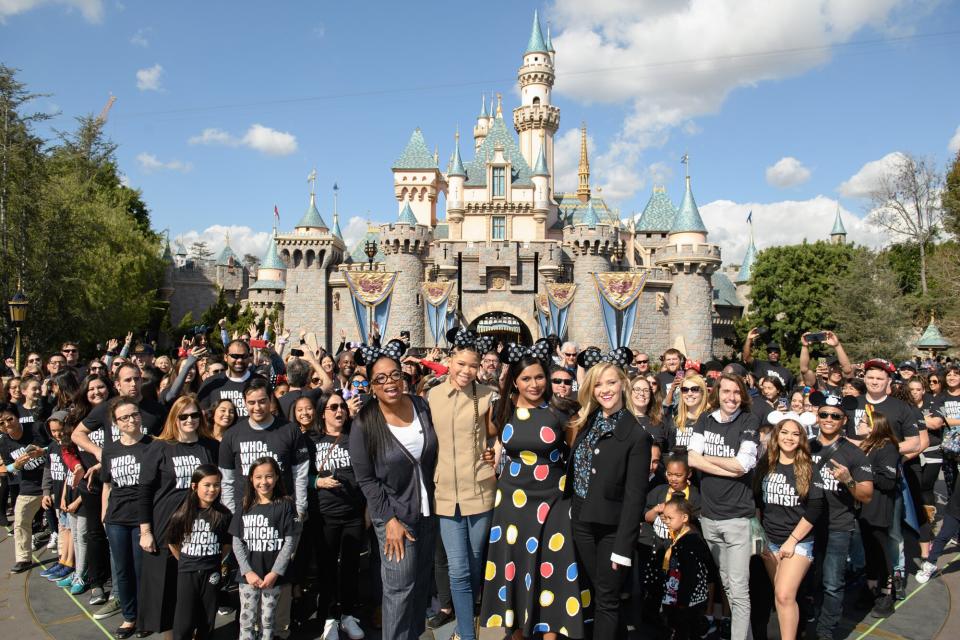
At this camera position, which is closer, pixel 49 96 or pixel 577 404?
pixel 577 404

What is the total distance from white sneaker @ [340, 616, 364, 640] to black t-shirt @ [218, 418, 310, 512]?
3.17ft

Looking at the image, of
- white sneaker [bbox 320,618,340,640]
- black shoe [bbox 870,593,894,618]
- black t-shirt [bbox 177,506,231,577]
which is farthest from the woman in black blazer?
black shoe [bbox 870,593,894,618]

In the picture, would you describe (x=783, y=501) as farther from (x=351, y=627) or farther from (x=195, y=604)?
(x=195, y=604)

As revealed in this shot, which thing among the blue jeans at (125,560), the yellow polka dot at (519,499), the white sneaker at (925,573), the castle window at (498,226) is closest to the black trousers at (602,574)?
the yellow polka dot at (519,499)

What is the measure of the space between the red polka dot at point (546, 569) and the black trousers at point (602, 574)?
20 cm

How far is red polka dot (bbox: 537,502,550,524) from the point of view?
3.79 metres

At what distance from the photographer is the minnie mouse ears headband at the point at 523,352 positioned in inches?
165

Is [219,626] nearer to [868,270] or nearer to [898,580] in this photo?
[898,580]

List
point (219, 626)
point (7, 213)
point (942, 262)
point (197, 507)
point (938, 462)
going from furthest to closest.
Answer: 1. point (942, 262)
2. point (7, 213)
3. point (938, 462)
4. point (219, 626)
5. point (197, 507)

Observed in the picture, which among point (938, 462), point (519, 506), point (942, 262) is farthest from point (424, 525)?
point (942, 262)

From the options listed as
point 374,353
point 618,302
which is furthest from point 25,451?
point 618,302

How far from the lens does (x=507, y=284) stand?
103 ft

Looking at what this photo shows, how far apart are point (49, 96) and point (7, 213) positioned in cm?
354

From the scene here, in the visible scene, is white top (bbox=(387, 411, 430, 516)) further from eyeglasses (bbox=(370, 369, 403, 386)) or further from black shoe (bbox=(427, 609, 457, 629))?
black shoe (bbox=(427, 609, 457, 629))
